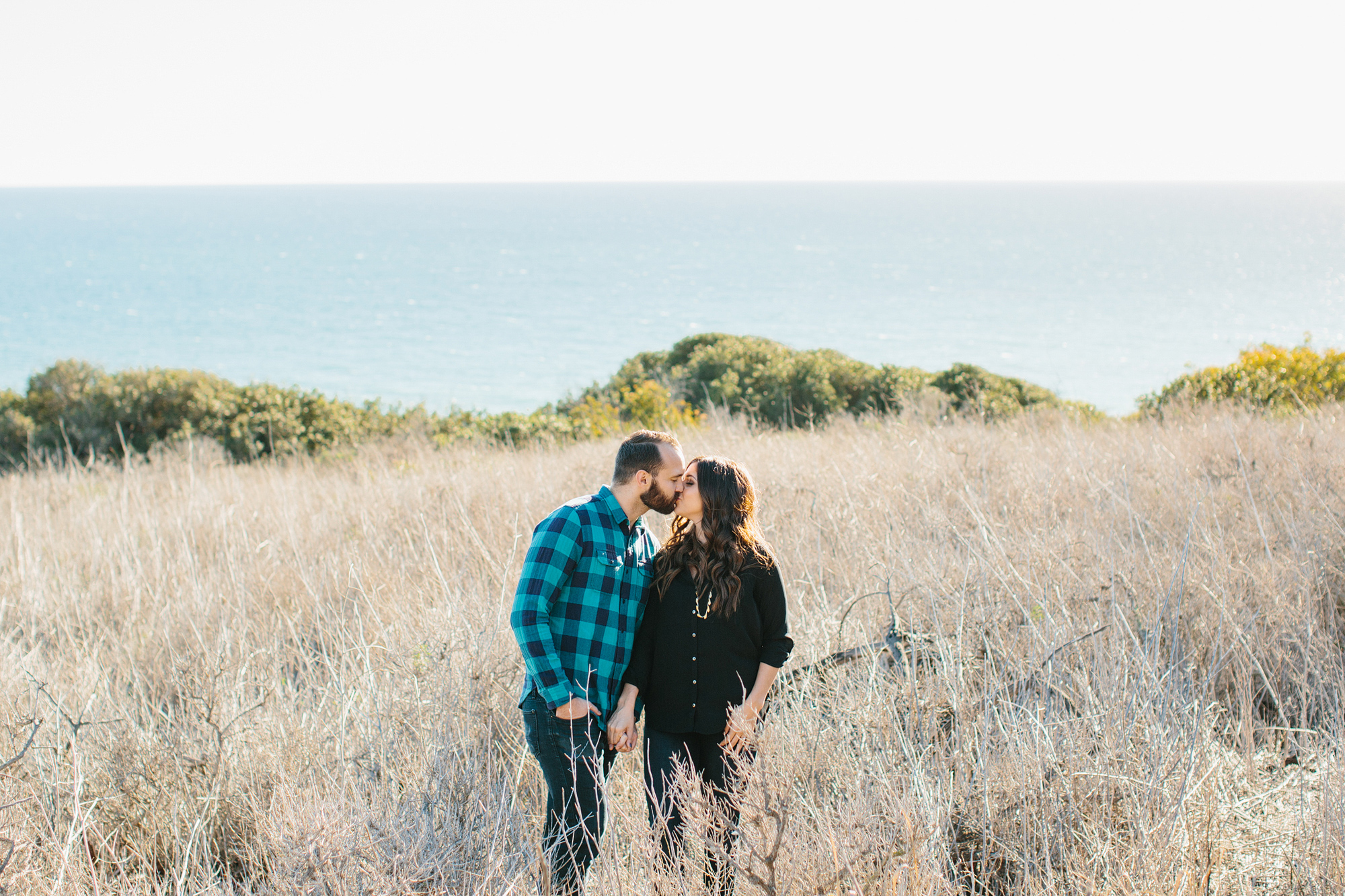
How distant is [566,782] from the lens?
255 cm

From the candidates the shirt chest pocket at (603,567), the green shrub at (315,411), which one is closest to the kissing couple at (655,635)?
the shirt chest pocket at (603,567)

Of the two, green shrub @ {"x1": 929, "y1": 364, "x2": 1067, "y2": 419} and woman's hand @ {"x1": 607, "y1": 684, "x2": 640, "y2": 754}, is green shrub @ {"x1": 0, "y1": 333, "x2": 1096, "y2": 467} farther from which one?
woman's hand @ {"x1": 607, "y1": 684, "x2": 640, "y2": 754}

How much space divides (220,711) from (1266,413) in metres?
9.87

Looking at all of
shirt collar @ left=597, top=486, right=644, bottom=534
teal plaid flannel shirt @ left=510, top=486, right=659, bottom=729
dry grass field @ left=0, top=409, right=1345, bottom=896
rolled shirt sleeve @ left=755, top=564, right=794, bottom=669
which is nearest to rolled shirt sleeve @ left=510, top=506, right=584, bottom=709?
teal plaid flannel shirt @ left=510, top=486, right=659, bottom=729

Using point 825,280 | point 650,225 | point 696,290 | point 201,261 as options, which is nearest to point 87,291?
point 201,261

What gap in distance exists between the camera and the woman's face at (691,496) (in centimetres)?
267

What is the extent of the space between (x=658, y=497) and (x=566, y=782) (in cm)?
104

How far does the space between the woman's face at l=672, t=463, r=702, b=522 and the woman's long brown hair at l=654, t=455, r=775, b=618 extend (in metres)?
0.01

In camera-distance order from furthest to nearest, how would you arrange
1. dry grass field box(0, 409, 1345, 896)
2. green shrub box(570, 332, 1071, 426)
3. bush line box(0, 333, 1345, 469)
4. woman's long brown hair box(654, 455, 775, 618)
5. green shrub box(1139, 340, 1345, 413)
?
1. green shrub box(570, 332, 1071, 426)
2. bush line box(0, 333, 1345, 469)
3. green shrub box(1139, 340, 1345, 413)
4. woman's long brown hair box(654, 455, 775, 618)
5. dry grass field box(0, 409, 1345, 896)

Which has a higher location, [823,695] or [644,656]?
[644,656]

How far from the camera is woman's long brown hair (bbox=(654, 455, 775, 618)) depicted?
263cm

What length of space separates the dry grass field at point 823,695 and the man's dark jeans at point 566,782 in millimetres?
152

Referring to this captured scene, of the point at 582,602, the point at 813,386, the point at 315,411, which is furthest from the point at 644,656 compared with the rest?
the point at 315,411

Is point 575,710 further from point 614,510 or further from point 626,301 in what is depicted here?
point 626,301
